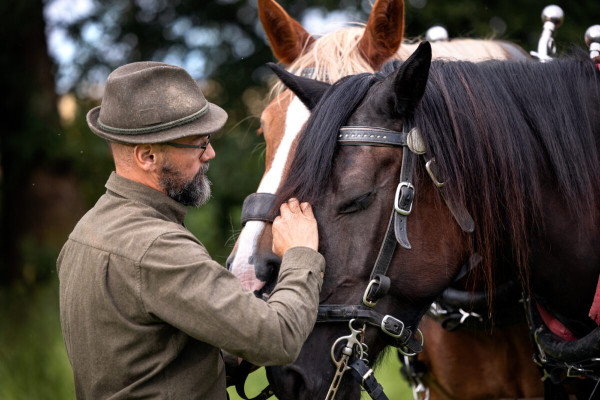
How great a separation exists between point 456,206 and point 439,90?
0.39 m

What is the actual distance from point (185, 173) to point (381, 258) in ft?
2.13

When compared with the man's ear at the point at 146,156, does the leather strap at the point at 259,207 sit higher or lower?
lower

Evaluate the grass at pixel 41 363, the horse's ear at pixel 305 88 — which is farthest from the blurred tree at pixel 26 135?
the horse's ear at pixel 305 88

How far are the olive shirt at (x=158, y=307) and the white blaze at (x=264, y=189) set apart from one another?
0.26m

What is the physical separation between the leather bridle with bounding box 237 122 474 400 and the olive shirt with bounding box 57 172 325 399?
20cm

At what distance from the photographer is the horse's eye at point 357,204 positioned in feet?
6.48

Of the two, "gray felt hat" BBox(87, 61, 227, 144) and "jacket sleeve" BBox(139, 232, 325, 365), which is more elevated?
"gray felt hat" BBox(87, 61, 227, 144)

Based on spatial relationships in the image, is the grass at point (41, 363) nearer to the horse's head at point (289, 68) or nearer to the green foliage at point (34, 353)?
the green foliage at point (34, 353)

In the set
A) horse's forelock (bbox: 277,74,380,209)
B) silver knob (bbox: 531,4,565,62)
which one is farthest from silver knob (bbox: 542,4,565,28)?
horse's forelock (bbox: 277,74,380,209)

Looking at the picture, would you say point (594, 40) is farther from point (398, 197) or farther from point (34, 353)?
point (34, 353)

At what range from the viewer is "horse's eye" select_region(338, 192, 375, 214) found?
1.97m

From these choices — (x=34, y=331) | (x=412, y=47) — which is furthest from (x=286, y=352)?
(x=34, y=331)

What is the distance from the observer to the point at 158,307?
1.69m

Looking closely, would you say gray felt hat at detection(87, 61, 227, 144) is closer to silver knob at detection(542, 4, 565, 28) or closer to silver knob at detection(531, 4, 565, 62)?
silver knob at detection(531, 4, 565, 62)
